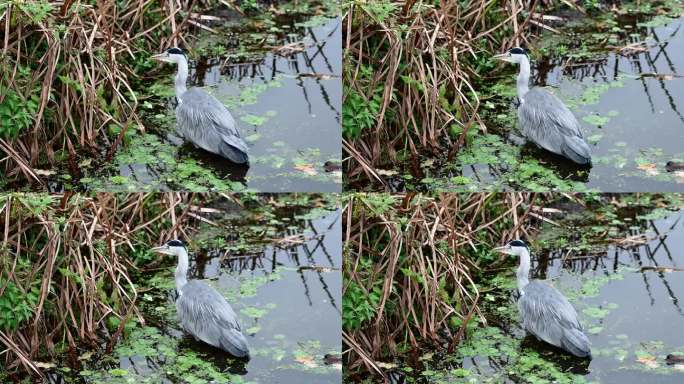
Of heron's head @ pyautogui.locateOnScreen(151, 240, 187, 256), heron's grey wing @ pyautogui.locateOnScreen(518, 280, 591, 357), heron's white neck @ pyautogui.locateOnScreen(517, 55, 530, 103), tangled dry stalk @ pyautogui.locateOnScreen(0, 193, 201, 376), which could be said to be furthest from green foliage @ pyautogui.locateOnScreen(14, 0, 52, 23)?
heron's grey wing @ pyautogui.locateOnScreen(518, 280, 591, 357)

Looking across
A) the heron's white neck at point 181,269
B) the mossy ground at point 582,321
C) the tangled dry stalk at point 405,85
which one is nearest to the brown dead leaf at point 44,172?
the heron's white neck at point 181,269

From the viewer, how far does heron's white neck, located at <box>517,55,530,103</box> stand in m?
9.51

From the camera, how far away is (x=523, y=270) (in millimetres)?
9281

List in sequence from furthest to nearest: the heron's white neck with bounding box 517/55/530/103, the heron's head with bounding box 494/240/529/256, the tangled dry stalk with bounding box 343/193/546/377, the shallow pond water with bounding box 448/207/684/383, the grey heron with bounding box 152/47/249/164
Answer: the heron's white neck with bounding box 517/55/530/103
the heron's head with bounding box 494/240/529/256
the grey heron with bounding box 152/47/249/164
the tangled dry stalk with bounding box 343/193/546/377
the shallow pond water with bounding box 448/207/684/383

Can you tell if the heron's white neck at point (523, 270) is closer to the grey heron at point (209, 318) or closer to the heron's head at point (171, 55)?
the grey heron at point (209, 318)

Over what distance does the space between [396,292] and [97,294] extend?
165 cm

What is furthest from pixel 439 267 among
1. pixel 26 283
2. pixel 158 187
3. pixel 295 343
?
pixel 26 283

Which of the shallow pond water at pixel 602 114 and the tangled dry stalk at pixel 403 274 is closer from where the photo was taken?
the tangled dry stalk at pixel 403 274

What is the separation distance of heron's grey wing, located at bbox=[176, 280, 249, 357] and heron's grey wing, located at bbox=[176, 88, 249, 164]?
77 cm

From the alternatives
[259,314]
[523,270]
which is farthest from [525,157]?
[259,314]

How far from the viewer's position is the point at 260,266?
9469 millimetres

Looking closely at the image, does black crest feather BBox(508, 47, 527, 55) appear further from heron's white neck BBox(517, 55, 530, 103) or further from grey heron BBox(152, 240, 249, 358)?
grey heron BBox(152, 240, 249, 358)

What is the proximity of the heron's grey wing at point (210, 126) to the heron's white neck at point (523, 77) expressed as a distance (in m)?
1.62

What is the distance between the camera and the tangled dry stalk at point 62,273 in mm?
9055
